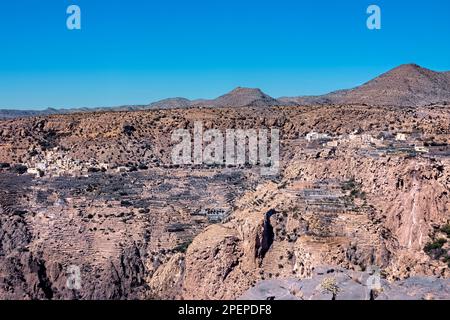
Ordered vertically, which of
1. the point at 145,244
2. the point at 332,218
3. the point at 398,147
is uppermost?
the point at 398,147

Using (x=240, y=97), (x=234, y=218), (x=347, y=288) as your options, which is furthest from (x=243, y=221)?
(x=240, y=97)

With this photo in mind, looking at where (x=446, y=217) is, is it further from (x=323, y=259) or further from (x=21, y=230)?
(x=21, y=230)

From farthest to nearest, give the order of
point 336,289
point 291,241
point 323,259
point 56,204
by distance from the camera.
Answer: point 56,204, point 291,241, point 323,259, point 336,289

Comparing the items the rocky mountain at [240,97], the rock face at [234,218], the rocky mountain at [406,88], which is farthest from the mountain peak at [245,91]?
the rock face at [234,218]

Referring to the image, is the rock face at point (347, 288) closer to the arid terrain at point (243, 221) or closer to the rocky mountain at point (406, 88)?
the arid terrain at point (243, 221)

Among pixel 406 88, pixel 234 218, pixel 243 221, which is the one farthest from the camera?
pixel 406 88

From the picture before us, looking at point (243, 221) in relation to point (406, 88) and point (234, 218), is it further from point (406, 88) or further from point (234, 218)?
point (406, 88)
